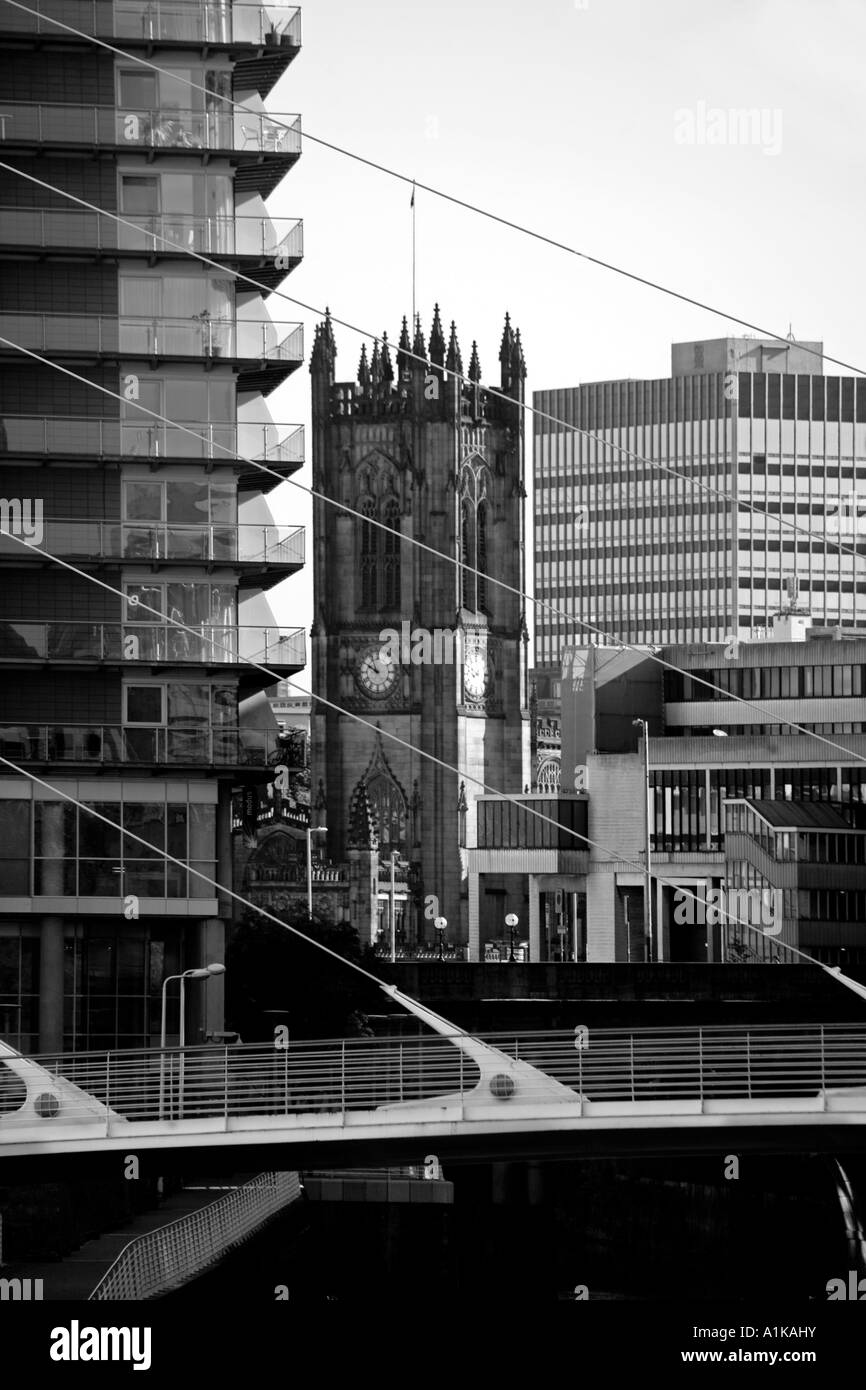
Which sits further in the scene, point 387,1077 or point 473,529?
point 473,529

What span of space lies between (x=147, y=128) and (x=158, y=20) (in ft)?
7.17

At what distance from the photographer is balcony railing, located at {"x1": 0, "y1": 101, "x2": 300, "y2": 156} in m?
59.0

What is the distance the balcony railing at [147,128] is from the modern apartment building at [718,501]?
12866 cm

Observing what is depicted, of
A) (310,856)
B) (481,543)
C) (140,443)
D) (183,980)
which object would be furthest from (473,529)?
(183,980)

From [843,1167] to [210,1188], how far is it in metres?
14.6

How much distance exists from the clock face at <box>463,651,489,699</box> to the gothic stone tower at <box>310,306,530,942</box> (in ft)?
0.18

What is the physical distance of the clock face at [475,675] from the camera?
16725cm

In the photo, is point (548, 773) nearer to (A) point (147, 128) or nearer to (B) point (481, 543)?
(B) point (481, 543)

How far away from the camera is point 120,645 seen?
58000mm

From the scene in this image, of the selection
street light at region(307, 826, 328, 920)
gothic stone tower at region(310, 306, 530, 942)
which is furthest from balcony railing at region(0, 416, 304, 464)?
gothic stone tower at region(310, 306, 530, 942)

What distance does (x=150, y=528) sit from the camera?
58812mm

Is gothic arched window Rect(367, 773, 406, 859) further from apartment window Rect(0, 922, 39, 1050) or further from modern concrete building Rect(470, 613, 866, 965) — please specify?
apartment window Rect(0, 922, 39, 1050)
